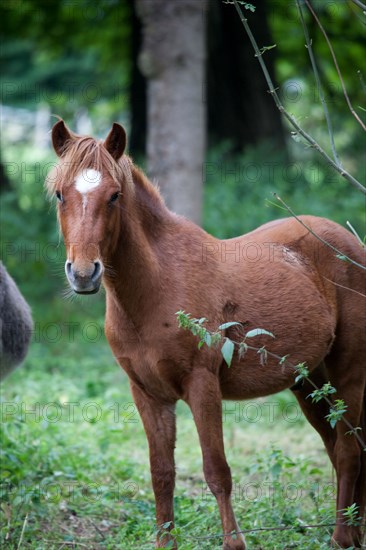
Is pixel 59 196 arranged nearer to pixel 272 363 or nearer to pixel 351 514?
pixel 272 363

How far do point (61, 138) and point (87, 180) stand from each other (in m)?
0.43

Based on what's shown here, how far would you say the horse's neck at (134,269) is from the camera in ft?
15.4

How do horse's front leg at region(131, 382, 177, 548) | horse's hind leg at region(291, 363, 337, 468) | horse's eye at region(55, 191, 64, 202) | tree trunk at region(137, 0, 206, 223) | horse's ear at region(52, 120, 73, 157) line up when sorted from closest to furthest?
horse's eye at region(55, 191, 64, 202)
horse's ear at region(52, 120, 73, 157)
horse's front leg at region(131, 382, 177, 548)
horse's hind leg at region(291, 363, 337, 468)
tree trunk at region(137, 0, 206, 223)

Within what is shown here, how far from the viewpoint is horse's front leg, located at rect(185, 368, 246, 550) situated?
4570mm

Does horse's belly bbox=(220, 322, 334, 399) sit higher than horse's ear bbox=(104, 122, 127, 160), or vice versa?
horse's ear bbox=(104, 122, 127, 160)

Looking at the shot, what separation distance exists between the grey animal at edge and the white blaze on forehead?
2.28 m

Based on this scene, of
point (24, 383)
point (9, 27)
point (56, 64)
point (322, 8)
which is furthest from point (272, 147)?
point (56, 64)

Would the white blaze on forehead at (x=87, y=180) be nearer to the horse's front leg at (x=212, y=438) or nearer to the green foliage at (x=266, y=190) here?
the horse's front leg at (x=212, y=438)

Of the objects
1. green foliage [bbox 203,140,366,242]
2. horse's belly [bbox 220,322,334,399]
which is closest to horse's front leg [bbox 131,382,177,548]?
horse's belly [bbox 220,322,334,399]

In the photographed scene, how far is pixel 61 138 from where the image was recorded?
15.1 feet

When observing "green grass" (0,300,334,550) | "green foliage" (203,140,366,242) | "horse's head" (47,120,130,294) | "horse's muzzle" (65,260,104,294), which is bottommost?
"green grass" (0,300,334,550)

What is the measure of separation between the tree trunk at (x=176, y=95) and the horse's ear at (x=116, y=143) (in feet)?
18.3

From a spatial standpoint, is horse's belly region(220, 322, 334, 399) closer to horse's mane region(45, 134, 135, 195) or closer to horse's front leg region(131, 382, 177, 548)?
horse's front leg region(131, 382, 177, 548)

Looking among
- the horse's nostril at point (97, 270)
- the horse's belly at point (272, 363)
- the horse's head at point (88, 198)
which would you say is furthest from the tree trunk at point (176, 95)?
the horse's nostril at point (97, 270)
